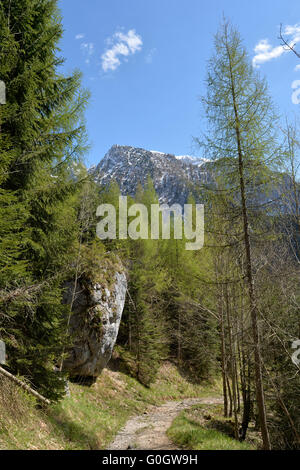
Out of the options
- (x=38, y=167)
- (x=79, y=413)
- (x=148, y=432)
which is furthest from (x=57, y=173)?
(x=148, y=432)

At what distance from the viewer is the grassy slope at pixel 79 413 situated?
17.1ft

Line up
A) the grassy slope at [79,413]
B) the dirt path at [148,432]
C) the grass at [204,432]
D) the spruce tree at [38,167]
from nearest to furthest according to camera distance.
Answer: the grassy slope at [79,413] < the spruce tree at [38,167] < the grass at [204,432] < the dirt path at [148,432]

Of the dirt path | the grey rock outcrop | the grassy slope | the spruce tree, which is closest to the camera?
the grassy slope

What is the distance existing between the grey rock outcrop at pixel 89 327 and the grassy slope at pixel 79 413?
91 cm

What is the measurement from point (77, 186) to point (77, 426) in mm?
6528

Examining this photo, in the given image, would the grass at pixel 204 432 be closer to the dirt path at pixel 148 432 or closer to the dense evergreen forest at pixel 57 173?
the dirt path at pixel 148 432

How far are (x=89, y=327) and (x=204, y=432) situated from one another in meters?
5.95

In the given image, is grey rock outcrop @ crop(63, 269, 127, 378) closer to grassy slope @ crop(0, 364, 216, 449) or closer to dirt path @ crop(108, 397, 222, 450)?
grassy slope @ crop(0, 364, 216, 449)

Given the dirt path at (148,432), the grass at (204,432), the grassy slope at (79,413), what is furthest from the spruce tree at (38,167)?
the grass at (204,432)

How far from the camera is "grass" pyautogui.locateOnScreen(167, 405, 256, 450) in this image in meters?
7.05

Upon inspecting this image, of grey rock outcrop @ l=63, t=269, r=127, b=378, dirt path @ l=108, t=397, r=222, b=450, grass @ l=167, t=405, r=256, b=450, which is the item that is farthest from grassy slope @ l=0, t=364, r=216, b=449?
grass @ l=167, t=405, r=256, b=450

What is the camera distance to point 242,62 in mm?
6688

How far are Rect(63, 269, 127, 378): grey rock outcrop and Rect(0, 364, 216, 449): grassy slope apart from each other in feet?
3.00

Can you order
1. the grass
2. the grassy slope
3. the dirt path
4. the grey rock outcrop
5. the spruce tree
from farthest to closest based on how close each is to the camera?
the grey rock outcrop
the dirt path
the grass
the spruce tree
the grassy slope
